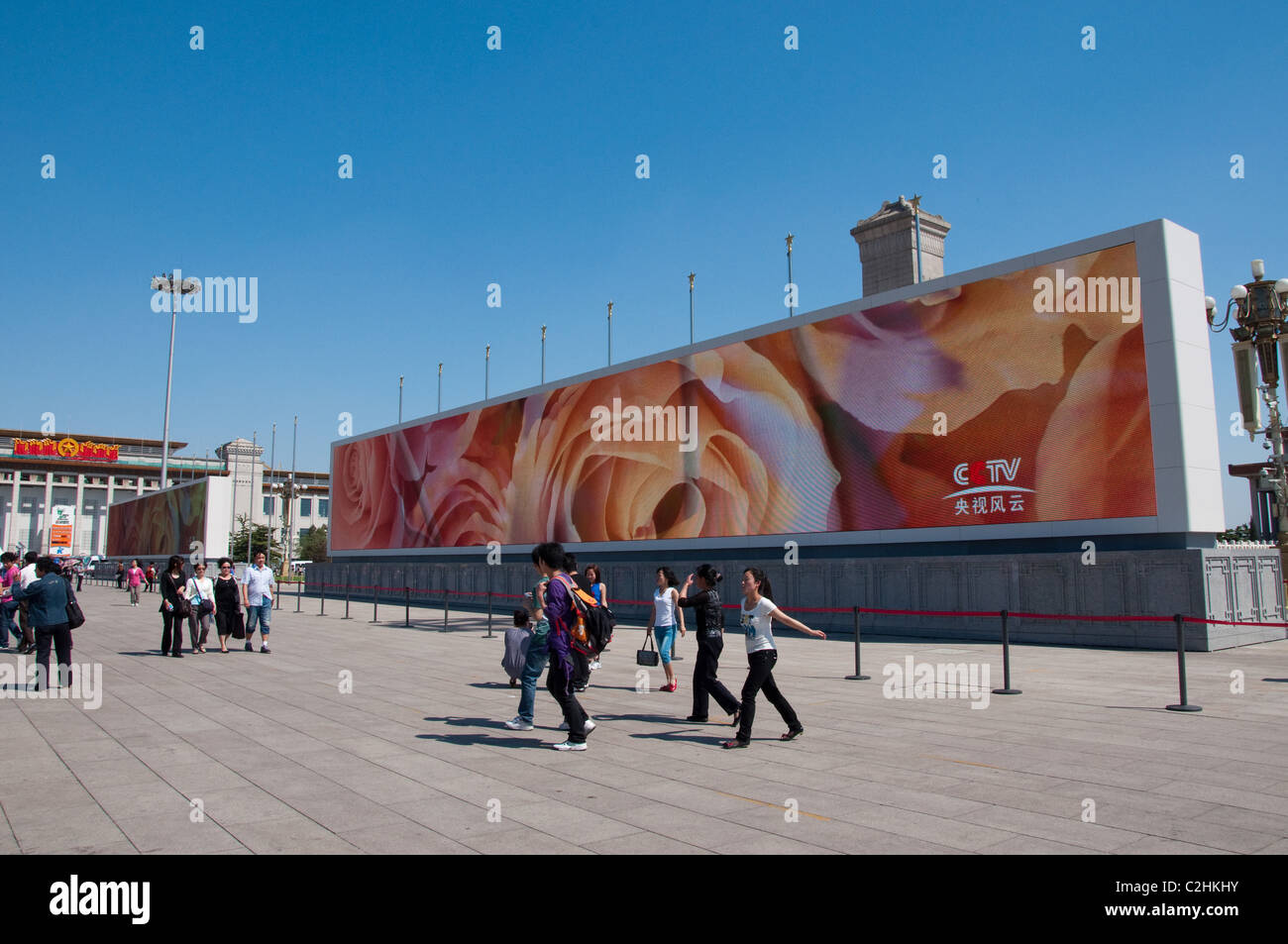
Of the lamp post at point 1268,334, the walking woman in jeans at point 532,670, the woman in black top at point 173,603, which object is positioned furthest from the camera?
the lamp post at point 1268,334

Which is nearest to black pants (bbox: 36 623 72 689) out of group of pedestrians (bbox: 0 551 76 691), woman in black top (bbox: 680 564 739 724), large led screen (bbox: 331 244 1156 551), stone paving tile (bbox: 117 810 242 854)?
group of pedestrians (bbox: 0 551 76 691)

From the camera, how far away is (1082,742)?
914 centimetres

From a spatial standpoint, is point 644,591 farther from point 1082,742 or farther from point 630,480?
point 1082,742

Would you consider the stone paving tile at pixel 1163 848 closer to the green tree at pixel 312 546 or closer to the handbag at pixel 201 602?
the handbag at pixel 201 602

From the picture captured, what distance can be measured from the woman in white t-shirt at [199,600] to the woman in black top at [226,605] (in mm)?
204

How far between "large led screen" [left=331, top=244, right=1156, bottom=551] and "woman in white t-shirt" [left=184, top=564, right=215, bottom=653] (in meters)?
16.9

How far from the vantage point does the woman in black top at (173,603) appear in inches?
690

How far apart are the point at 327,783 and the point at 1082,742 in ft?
24.2

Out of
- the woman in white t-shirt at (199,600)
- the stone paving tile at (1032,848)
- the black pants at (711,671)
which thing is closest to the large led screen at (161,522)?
the woman in white t-shirt at (199,600)

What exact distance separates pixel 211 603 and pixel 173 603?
0.77 metres

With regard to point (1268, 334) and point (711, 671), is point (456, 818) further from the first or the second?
point (1268, 334)

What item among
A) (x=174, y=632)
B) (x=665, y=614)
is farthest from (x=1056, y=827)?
(x=174, y=632)

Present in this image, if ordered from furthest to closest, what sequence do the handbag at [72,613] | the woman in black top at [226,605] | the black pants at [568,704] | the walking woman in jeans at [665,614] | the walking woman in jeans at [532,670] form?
the woman in black top at [226,605]
the walking woman in jeans at [665,614]
the handbag at [72,613]
the walking woman in jeans at [532,670]
the black pants at [568,704]
